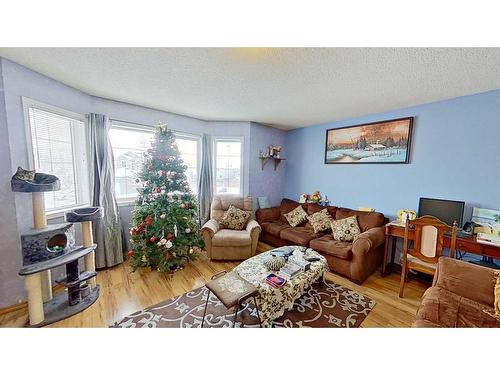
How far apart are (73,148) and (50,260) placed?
1.49 m

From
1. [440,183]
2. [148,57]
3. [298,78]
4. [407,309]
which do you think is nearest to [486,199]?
[440,183]

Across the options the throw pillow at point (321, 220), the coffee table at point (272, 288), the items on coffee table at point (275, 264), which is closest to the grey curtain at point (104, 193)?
the coffee table at point (272, 288)

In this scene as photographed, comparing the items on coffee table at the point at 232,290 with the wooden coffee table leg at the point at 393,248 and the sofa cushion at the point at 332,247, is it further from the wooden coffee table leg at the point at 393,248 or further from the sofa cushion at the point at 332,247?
the wooden coffee table leg at the point at 393,248

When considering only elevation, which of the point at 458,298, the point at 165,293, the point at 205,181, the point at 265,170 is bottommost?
the point at 165,293

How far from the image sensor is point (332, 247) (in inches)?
97.6

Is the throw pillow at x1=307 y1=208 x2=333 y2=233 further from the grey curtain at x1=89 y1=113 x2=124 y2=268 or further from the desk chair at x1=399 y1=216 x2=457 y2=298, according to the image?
the grey curtain at x1=89 y1=113 x2=124 y2=268

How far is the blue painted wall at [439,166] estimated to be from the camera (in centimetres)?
208

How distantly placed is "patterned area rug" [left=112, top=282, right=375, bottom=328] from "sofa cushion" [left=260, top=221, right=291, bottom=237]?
123cm

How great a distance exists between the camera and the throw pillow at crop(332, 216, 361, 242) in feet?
8.79

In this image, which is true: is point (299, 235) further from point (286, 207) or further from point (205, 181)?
point (205, 181)

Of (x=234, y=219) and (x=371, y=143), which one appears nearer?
(x=371, y=143)

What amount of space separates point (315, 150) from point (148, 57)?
10.3ft

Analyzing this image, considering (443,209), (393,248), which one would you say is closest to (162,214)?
(393,248)
